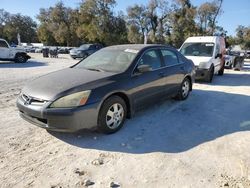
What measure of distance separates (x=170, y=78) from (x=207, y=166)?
9.45 feet

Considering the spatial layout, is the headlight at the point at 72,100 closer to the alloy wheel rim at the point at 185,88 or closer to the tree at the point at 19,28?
the alloy wheel rim at the point at 185,88

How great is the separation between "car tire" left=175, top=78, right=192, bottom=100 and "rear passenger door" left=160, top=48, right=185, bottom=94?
0.78ft

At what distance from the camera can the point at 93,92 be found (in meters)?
4.26

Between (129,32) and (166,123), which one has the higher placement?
(129,32)

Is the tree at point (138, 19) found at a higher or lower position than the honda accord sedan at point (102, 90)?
higher

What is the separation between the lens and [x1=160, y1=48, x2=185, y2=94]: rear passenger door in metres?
6.15

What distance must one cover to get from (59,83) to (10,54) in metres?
16.4

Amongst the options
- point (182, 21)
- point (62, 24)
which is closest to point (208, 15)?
point (182, 21)

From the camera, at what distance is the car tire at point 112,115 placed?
441 cm

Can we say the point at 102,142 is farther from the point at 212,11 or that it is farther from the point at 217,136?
the point at 212,11

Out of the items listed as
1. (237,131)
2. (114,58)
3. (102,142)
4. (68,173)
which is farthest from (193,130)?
(68,173)

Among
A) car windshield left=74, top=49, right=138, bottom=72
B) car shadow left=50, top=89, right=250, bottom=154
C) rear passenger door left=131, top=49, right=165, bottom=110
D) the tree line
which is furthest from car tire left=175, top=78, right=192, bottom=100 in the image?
the tree line

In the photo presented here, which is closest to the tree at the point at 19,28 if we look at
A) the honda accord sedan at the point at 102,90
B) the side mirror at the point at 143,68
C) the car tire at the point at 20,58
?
the car tire at the point at 20,58

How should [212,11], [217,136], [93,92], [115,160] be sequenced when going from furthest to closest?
[212,11] < [217,136] < [93,92] < [115,160]
